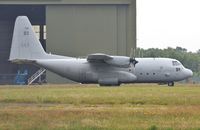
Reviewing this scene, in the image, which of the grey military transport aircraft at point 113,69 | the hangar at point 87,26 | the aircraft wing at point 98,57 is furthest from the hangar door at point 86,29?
the aircraft wing at point 98,57

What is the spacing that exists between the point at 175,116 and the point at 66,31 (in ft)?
202

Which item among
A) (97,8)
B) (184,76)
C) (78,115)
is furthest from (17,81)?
(78,115)

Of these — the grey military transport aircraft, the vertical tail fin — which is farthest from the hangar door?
the grey military transport aircraft

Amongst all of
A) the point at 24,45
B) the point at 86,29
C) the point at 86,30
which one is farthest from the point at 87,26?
the point at 24,45

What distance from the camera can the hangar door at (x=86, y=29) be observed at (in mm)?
81688

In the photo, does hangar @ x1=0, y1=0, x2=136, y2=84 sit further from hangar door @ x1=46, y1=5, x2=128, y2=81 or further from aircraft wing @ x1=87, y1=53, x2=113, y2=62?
aircraft wing @ x1=87, y1=53, x2=113, y2=62

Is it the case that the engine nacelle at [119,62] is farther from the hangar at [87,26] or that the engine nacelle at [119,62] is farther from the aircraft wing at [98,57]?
the hangar at [87,26]

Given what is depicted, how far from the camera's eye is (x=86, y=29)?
8238 centimetres

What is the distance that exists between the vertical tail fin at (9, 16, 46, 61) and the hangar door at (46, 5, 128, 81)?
656 inches

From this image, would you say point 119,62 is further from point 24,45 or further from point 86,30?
point 86,30

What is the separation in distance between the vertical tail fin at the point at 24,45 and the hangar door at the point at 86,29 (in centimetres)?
1666

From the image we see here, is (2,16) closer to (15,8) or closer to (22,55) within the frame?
(15,8)

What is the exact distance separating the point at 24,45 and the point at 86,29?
20543 mm

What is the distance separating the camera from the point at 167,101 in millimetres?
29688
